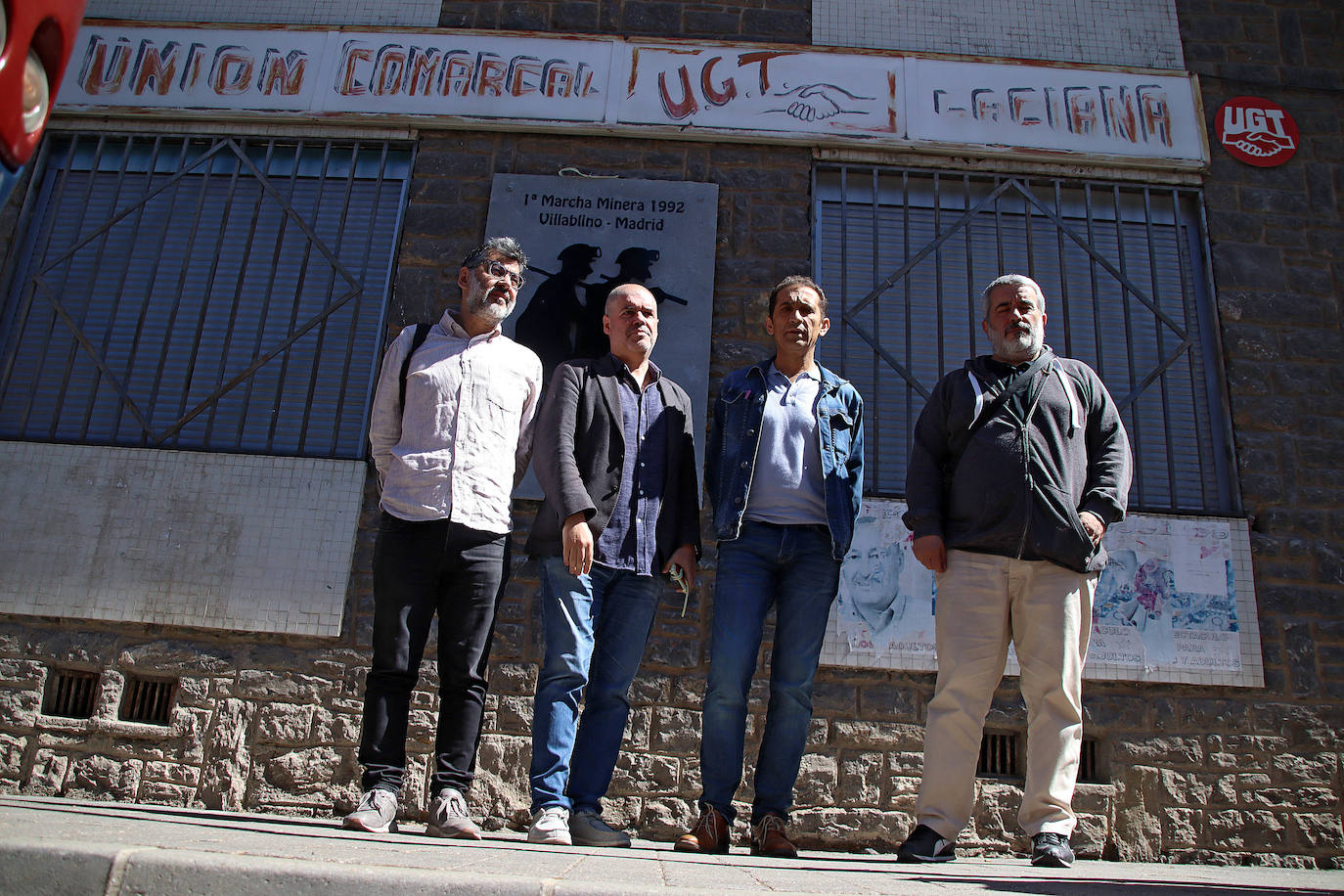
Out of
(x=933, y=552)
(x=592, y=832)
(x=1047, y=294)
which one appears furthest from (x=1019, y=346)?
(x=1047, y=294)

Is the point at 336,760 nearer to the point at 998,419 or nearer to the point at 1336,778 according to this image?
the point at 998,419

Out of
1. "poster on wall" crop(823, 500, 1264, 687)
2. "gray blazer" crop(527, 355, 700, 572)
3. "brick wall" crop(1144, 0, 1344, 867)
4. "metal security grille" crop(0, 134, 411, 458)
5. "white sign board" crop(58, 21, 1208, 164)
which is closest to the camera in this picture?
"gray blazer" crop(527, 355, 700, 572)

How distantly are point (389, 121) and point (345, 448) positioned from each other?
187cm

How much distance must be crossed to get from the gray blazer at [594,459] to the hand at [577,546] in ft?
0.13

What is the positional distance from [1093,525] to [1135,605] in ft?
6.50

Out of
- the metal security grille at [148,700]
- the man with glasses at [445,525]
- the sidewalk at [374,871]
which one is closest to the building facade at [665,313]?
the metal security grille at [148,700]

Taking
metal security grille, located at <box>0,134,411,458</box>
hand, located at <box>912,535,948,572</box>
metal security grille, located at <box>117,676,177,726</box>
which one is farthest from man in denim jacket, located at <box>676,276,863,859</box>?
metal security grille, located at <box>117,676,177,726</box>

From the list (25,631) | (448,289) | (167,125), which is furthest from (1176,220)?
(25,631)

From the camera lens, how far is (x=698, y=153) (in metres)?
5.41

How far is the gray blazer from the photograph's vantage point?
3.05m

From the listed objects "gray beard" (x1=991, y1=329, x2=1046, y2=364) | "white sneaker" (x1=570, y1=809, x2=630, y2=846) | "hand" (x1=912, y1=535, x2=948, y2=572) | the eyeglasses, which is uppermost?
the eyeglasses

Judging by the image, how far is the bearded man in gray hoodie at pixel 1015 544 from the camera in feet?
9.32

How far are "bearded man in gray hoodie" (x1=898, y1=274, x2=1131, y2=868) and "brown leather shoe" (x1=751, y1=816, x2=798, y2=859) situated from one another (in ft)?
1.09

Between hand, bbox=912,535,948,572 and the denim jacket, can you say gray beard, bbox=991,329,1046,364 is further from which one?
hand, bbox=912,535,948,572
